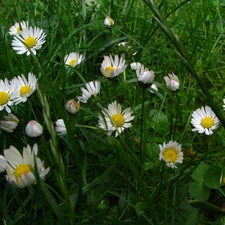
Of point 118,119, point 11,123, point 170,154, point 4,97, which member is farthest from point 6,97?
point 170,154

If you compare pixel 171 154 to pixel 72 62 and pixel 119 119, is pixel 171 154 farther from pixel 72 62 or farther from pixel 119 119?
pixel 72 62

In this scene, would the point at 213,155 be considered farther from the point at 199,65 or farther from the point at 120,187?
the point at 199,65

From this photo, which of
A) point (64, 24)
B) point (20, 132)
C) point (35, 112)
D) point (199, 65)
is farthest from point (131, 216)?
point (64, 24)

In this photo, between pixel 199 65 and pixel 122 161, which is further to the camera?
pixel 199 65

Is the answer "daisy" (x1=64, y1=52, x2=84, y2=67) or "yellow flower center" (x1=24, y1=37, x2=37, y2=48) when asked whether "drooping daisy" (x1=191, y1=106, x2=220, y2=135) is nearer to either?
"daisy" (x1=64, y1=52, x2=84, y2=67)

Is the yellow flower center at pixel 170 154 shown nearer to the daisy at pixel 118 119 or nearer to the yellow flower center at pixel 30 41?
the daisy at pixel 118 119

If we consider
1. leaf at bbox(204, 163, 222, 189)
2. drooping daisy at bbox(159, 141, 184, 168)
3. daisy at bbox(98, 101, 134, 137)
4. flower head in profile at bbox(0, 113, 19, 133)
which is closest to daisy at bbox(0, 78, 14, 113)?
flower head in profile at bbox(0, 113, 19, 133)
